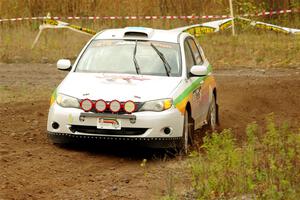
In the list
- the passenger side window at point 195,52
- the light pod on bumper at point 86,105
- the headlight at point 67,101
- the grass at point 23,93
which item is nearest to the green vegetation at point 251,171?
the light pod on bumper at point 86,105

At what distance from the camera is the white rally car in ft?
38.2

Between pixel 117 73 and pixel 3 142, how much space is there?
5.88 feet

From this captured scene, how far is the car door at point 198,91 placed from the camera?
12969 millimetres

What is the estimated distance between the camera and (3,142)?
12.7 metres

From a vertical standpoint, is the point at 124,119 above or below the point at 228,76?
above

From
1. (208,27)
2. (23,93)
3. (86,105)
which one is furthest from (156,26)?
(86,105)

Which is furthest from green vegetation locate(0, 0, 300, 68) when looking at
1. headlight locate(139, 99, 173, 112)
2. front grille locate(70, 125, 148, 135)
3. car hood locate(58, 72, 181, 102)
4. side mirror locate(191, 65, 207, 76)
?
front grille locate(70, 125, 148, 135)

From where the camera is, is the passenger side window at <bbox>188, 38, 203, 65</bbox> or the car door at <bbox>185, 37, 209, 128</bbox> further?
the passenger side window at <bbox>188, 38, 203, 65</bbox>

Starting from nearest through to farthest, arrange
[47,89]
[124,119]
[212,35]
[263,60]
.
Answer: [124,119]
[47,89]
[263,60]
[212,35]

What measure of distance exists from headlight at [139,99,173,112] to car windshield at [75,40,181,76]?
101cm

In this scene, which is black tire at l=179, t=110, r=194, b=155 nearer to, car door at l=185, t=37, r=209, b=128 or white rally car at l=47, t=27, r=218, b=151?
white rally car at l=47, t=27, r=218, b=151

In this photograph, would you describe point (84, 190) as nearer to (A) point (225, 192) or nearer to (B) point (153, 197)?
(B) point (153, 197)

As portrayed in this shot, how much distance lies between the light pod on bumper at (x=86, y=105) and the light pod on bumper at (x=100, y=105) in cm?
7

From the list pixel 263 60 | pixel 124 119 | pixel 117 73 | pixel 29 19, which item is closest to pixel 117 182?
pixel 124 119
